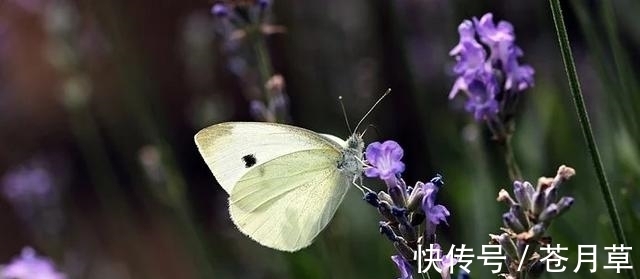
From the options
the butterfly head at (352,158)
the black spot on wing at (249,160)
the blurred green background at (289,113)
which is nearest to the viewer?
the butterfly head at (352,158)

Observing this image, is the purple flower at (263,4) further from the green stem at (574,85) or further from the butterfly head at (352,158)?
the green stem at (574,85)

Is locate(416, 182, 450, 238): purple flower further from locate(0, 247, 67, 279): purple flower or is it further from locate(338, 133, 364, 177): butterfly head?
locate(0, 247, 67, 279): purple flower

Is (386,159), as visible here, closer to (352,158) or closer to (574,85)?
(574,85)

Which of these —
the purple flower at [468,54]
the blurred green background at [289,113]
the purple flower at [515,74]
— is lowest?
the blurred green background at [289,113]

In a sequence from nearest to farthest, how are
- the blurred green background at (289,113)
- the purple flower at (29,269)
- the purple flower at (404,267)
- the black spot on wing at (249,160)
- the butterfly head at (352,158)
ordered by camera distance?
the purple flower at (404,267), the butterfly head at (352,158), the black spot on wing at (249,160), the purple flower at (29,269), the blurred green background at (289,113)

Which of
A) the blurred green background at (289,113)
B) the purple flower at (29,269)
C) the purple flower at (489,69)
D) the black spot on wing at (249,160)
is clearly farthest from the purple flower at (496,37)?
the purple flower at (29,269)

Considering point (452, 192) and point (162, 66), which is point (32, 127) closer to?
point (162, 66)

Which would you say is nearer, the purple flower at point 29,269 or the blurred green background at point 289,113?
the purple flower at point 29,269

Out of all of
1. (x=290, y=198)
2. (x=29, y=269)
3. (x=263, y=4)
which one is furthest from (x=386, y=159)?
(x=29, y=269)
